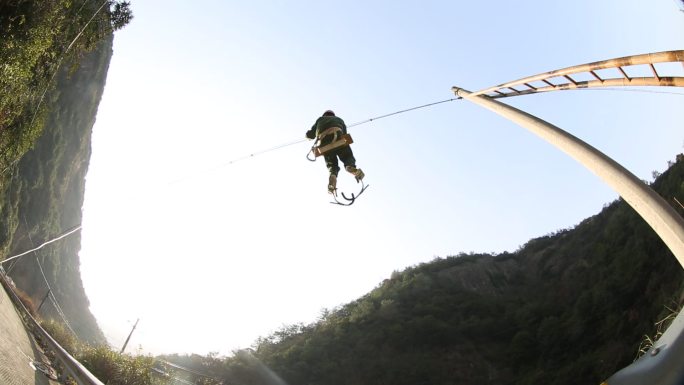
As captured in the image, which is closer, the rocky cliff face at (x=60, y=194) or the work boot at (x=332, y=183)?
the work boot at (x=332, y=183)

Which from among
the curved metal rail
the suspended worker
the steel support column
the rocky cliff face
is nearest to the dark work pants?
the suspended worker

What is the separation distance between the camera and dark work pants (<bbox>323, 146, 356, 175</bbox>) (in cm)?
845

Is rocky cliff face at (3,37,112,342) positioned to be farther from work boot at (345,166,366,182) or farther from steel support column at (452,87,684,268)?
steel support column at (452,87,684,268)

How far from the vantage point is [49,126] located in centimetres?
4303

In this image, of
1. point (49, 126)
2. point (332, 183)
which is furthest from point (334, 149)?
point (49, 126)

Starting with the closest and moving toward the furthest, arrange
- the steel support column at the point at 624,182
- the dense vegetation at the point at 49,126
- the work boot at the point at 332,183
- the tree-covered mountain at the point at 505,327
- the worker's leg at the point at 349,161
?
the steel support column at the point at 624,182 → the dense vegetation at the point at 49,126 → the worker's leg at the point at 349,161 → the work boot at the point at 332,183 → the tree-covered mountain at the point at 505,327

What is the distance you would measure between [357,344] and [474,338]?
393 inches

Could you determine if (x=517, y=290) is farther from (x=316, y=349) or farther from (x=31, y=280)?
(x=31, y=280)

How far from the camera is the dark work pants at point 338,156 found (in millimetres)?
8445

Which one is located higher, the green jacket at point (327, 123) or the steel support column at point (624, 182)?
the green jacket at point (327, 123)

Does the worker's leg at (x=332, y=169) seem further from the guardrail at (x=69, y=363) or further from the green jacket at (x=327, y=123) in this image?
the guardrail at (x=69, y=363)

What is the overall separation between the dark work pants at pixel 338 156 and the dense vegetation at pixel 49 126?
565 cm

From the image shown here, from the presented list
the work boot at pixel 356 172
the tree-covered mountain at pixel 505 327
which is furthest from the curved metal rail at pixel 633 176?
the tree-covered mountain at pixel 505 327

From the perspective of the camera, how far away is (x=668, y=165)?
33125 mm
